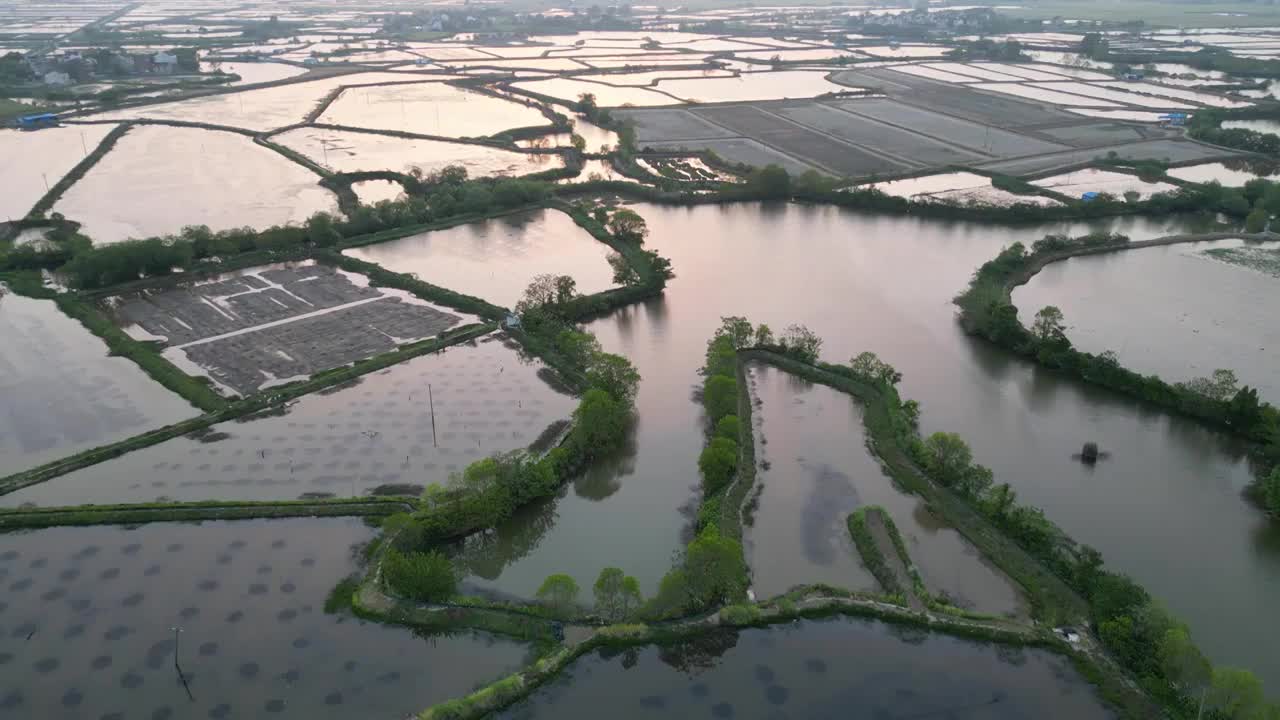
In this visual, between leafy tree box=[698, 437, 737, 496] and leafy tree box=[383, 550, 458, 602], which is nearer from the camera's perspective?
leafy tree box=[383, 550, 458, 602]

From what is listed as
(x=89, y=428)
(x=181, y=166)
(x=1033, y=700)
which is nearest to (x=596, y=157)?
(x=181, y=166)

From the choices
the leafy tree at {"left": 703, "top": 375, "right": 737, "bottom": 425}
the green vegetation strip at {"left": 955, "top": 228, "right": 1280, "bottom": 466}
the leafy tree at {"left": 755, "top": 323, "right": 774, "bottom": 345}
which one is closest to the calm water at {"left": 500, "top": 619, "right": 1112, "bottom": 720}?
the leafy tree at {"left": 703, "top": 375, "right": 737, "bottom": 425}

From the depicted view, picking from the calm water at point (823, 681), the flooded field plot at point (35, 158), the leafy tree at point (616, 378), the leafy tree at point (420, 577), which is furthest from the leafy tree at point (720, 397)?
the flooded field plot at point (35, 158)

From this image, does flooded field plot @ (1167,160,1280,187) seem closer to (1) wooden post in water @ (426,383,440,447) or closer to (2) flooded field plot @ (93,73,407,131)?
(1) wooden post in water @ (426,383,440,447)

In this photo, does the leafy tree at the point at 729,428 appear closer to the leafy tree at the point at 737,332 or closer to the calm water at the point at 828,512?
the calm water at the point at 828,512

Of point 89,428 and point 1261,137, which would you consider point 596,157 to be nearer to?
point 89,428

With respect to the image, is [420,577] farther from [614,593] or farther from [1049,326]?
[1049,326]

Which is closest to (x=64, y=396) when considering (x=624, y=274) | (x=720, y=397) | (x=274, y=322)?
(x=274, y=322)
